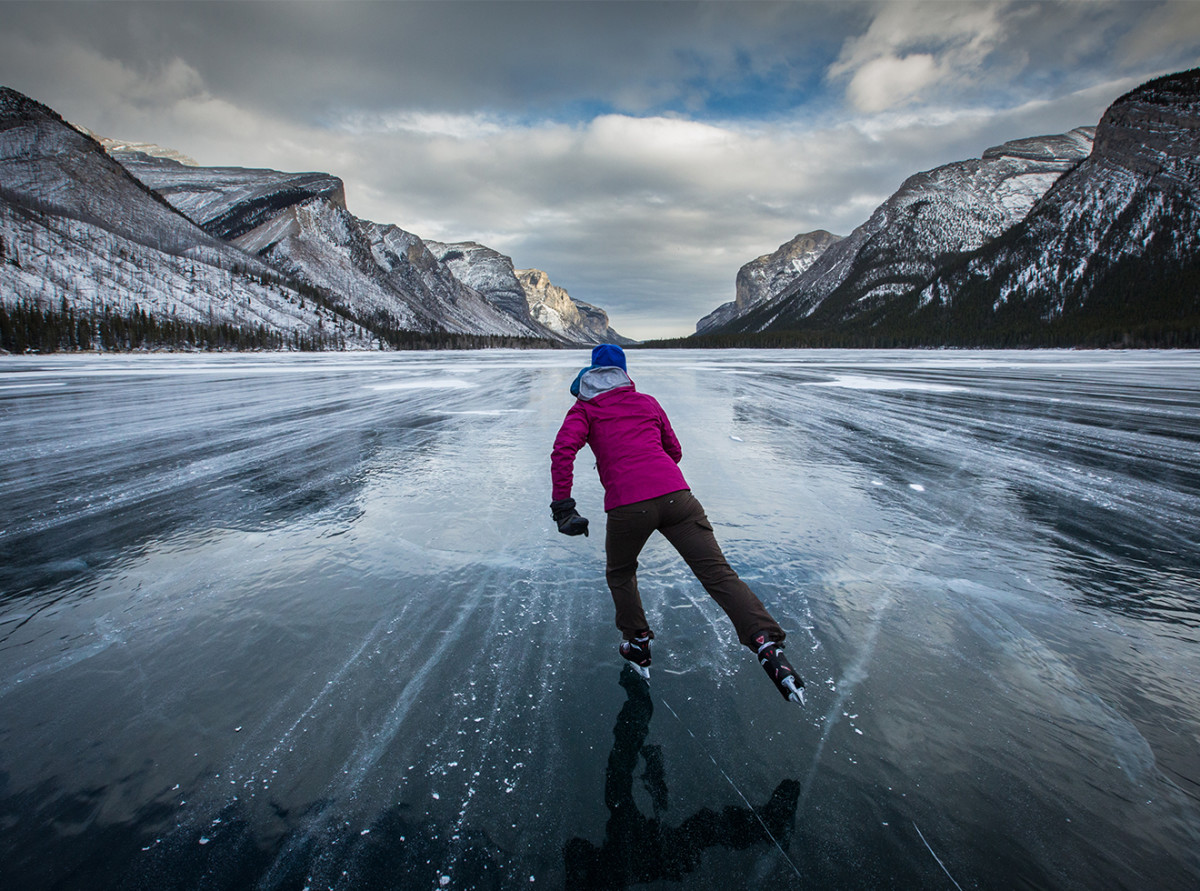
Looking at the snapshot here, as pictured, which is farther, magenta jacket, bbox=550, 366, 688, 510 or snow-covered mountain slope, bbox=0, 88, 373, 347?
snow-covered mountain slope, bbox=0, 88, 373, 347

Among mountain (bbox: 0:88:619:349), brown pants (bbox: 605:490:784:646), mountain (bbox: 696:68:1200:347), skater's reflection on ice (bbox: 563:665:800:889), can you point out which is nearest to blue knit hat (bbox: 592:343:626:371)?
brown pants (bbox: 605:490:784:646)

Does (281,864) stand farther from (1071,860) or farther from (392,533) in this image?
(392,533)

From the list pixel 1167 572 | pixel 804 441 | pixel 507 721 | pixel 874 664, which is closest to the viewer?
pixel 507 721

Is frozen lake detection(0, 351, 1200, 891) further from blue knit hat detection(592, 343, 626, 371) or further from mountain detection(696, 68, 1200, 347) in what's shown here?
mountain detection(696, 68, 1200, 347)

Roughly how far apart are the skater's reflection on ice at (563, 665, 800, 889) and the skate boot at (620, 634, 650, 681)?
632 millimetres

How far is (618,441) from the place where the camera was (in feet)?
11.0

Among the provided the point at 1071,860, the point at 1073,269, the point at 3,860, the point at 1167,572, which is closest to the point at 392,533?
the point at 3,860

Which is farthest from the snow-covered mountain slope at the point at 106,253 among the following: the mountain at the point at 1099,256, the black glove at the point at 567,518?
the mountain at the point at 1099,256

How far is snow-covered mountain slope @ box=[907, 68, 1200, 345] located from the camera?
4532 inches

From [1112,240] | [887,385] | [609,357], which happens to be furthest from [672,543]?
[1112,240]

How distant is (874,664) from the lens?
3.21m

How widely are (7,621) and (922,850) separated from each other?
17.1 ft

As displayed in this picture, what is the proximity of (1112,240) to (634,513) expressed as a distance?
17765cm

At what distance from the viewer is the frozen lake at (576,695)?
207 cm
